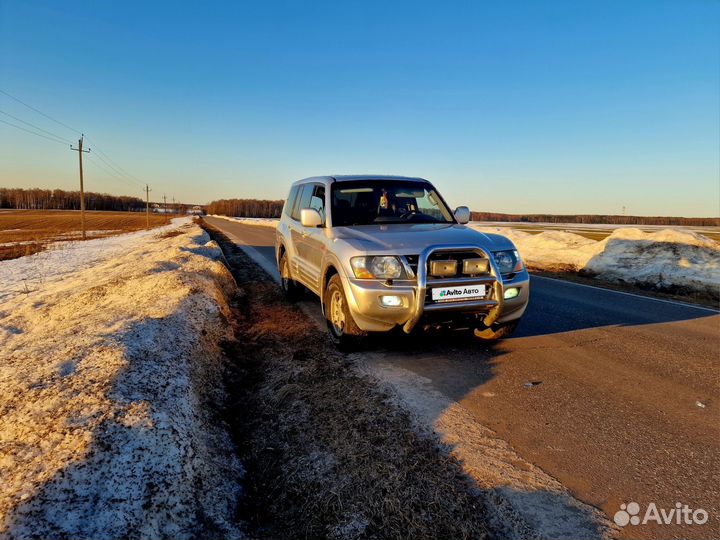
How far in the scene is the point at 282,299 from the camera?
26.2 feet

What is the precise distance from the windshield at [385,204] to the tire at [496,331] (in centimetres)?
172

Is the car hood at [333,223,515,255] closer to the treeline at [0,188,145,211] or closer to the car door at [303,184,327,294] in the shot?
the car door at [303,184,327,294]

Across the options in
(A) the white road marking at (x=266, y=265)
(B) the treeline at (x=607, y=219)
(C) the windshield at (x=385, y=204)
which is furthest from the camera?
(B) the treeline at (x=607, y=219)

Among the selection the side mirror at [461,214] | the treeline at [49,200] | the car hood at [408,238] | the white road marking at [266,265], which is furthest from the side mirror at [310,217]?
the treeline at [49,200]

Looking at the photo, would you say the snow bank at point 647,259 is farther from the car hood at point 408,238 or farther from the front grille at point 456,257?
the front grille at point 456,257

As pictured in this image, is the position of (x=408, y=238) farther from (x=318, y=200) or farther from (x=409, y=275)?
(x=318, y=200)

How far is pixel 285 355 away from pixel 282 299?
10.4 feet

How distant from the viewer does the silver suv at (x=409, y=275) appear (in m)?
4.25

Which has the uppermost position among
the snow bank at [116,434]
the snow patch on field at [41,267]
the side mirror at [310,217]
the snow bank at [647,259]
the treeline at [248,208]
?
the treeline at [248,208]

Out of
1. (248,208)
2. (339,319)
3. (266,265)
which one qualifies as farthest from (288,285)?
(248,208)

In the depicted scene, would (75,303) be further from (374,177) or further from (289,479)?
(289,479)

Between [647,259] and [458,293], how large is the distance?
9744mm

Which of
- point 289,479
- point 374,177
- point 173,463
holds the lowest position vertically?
point 289,479

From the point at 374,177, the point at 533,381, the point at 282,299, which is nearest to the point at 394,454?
Result: the point at 533,381
